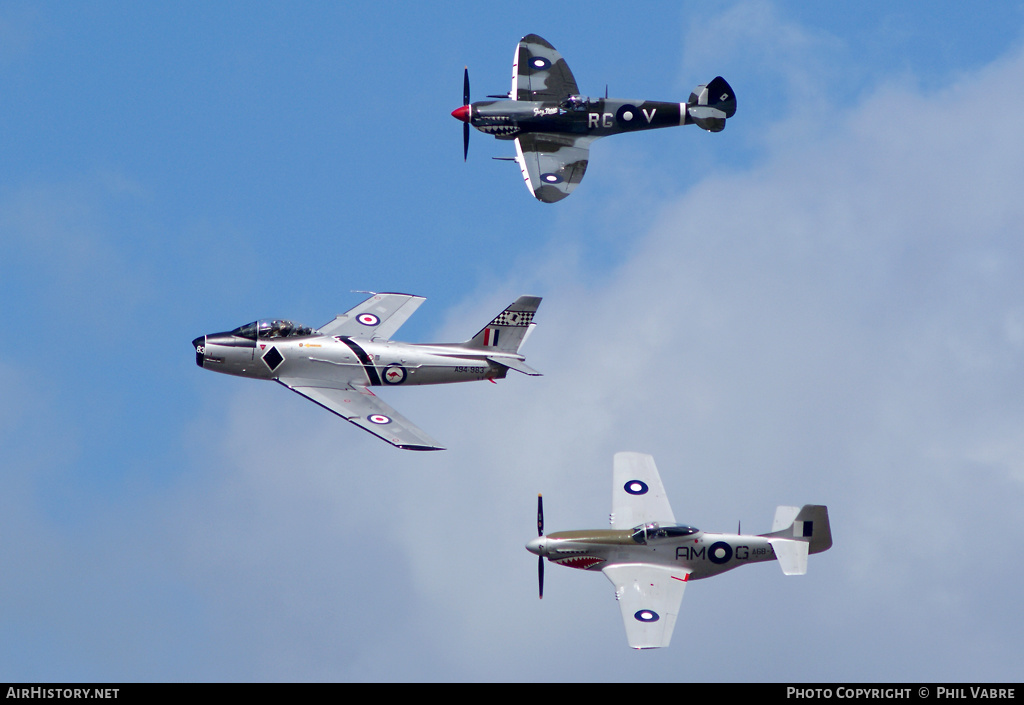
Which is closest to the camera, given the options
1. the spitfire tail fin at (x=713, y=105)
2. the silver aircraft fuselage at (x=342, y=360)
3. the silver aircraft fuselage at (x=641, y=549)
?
the silver aircraft fuselage at (x=641, y=549)

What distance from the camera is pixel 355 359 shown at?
201 feet

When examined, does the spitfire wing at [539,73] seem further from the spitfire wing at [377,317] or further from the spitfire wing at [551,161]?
the spitfire wing at [377,317]

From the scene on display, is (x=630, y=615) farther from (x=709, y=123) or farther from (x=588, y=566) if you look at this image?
(x=709, y=123)

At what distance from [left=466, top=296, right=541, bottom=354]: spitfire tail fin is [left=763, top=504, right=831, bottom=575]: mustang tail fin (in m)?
12.8

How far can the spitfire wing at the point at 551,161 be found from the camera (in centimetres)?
6588

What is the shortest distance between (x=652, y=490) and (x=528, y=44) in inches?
971

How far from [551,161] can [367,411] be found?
15.0 metres

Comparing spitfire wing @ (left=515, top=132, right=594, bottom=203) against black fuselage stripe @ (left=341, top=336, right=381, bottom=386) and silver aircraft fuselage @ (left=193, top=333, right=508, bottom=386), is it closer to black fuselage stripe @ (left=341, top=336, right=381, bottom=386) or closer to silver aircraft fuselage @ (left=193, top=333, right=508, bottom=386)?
silver aircraft fuselage @ (left=193, top=333, right=508, bottom=386)

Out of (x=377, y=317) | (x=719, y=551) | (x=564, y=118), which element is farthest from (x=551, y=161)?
(x=719, y=551)

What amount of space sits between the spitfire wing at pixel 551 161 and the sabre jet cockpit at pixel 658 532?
15704mm

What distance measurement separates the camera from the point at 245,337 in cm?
6088

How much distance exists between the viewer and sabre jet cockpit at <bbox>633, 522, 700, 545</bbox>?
56.9m

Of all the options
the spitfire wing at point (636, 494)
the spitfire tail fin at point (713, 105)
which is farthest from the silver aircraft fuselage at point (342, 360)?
the spitfire tail fin at point (713, 105)
